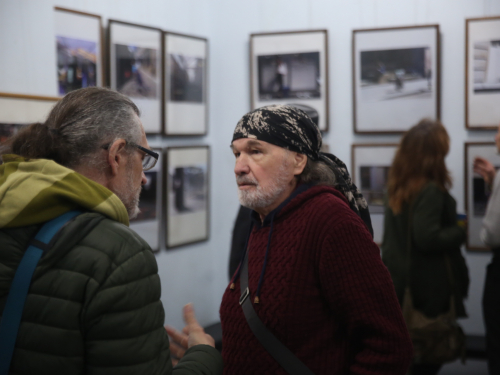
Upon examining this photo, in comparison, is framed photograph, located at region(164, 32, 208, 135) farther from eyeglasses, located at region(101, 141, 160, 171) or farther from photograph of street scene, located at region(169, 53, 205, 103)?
eyeglasses, located at region(101, 141, 160, 171)

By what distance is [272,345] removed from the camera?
1784 millimetres

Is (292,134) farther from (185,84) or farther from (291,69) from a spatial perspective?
(291,69)

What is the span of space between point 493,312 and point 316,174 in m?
2.22

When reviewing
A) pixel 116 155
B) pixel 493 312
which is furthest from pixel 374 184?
pixel 116 155

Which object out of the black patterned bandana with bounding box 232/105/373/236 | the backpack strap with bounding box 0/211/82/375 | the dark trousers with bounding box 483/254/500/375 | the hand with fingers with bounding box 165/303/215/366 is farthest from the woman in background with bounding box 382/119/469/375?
the backpack strap with bounding box 0/211/82/375

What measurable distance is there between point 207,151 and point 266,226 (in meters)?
2.98

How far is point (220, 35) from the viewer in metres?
5.03

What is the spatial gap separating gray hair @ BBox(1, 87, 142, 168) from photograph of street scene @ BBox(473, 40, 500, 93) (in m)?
3.62

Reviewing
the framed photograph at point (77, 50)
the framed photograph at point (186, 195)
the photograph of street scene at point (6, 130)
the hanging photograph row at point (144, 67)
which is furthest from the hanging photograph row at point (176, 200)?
the photograph of street scene at point (6, 130)

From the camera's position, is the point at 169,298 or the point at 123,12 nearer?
the point at 123,12

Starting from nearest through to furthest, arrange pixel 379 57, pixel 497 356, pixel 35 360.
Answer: pixel 35 360 → pixel 497 356 → pixel 379 57

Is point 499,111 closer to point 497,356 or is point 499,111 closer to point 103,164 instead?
point 497,356

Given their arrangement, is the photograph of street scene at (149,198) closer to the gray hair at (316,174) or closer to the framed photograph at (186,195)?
the framed photograph at (186,195)

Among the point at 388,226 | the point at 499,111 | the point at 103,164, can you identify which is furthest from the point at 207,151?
the point at 103,164
